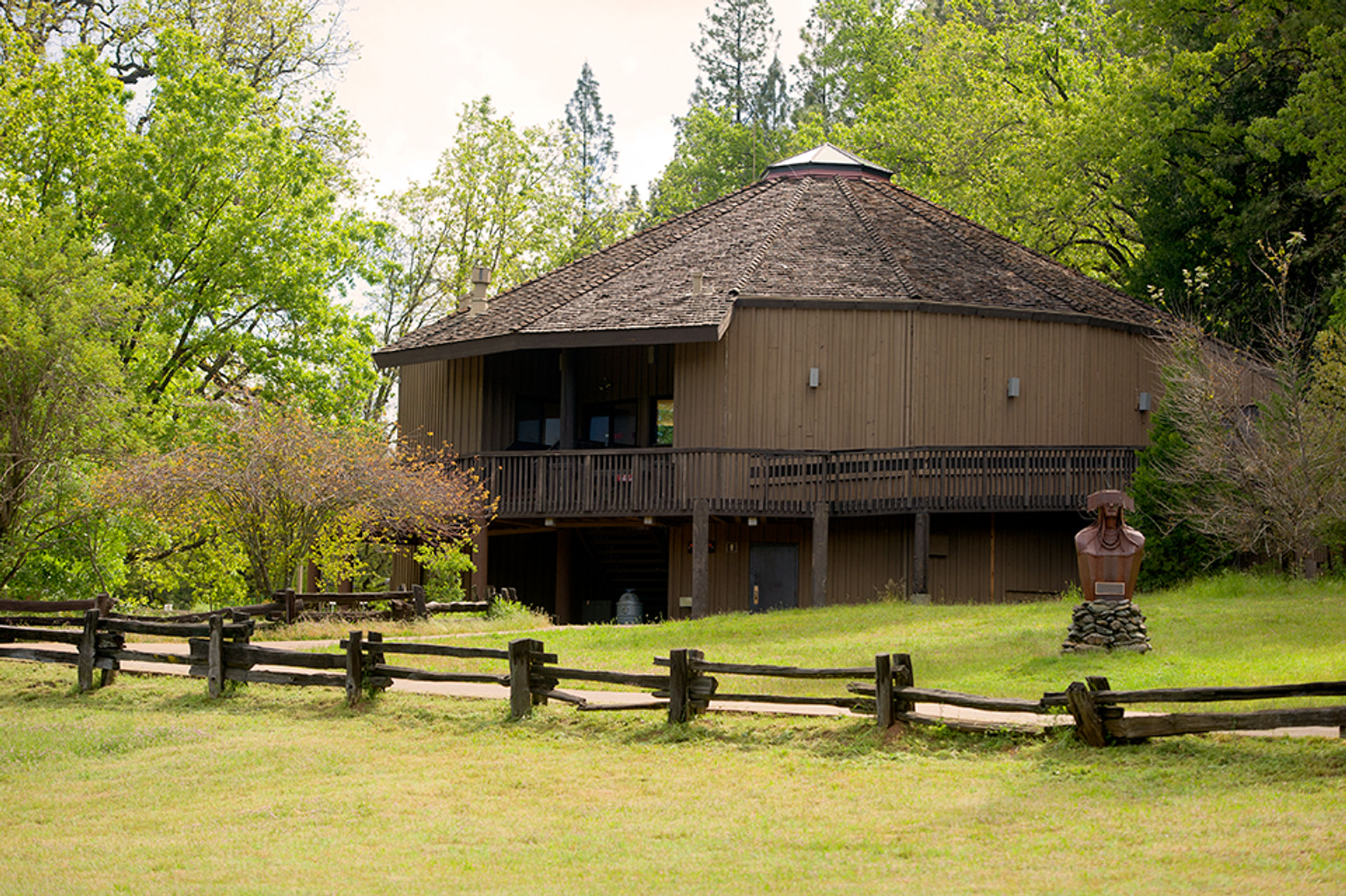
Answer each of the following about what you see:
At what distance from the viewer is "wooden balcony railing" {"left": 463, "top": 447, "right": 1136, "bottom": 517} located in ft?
90.6

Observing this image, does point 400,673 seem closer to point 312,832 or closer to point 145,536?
point 312,832

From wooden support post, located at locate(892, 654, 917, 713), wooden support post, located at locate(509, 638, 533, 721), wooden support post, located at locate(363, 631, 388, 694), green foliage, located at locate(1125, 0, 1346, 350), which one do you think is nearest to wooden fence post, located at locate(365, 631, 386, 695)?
wooden support post, located at locate(363, 631, 388, 694)

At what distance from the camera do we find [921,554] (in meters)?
27.4

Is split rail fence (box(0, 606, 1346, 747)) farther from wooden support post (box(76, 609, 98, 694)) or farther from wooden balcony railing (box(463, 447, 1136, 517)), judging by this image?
wooden balcony railing (box(463, 447, 1136, 517))

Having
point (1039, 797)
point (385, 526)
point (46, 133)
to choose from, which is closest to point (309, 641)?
point (385, 526)

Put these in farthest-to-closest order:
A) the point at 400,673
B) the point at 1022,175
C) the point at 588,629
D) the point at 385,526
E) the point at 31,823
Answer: the point at 1022,175 → the point at 385,526 → the point at 588,629 → the point at 400,673 → the point at 31,823

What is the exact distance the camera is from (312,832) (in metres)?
11.9

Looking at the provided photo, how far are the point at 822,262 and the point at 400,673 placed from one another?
16752mm

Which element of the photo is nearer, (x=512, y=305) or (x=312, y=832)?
(x=312, y=832)

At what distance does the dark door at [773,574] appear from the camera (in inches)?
1169

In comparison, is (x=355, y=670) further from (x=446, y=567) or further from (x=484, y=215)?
(x=484, y=215)

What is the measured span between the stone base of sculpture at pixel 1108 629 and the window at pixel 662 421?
582 inches

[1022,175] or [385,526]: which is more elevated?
[1022,175]

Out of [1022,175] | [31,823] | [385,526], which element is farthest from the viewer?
[1022,175]
